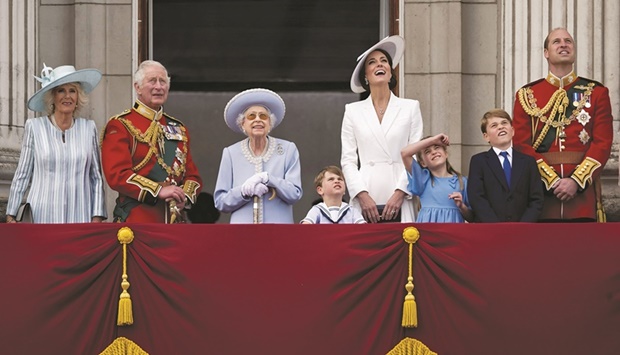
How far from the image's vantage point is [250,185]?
10.2 metres

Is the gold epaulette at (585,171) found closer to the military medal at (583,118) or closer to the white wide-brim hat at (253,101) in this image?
the military medal at (583,118)

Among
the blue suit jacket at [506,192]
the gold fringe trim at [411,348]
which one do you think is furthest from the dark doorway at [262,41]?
the gold fringe trim at [411,348]

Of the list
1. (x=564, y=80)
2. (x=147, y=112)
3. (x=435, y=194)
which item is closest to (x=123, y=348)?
(x=147, y=112)

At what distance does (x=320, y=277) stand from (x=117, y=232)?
1.29m

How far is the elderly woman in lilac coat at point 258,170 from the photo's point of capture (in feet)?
33.8

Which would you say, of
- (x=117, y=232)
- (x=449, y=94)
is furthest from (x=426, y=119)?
(x=117, y=232)

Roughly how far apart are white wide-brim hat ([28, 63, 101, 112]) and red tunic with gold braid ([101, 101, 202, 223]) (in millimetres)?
329

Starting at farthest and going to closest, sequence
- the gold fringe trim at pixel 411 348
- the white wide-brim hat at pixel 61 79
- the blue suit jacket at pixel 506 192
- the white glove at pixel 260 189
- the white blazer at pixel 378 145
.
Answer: the white blazer at pixel 378 145, the white wide-brim hat at pixel 61 79, the white glove at pixel 260 189, the blue suit jacket at pixel 506 192, the gold fringe trim at pixel 411 348

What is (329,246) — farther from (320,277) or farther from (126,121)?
(126,121)

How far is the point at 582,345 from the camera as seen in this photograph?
9547 millimetres

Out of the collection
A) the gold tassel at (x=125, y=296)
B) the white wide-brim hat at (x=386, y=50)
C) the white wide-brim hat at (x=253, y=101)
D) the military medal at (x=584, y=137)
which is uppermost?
the white wide-brim hat at (x=386, y=50)

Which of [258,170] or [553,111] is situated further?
[553,111]

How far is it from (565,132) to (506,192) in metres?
0.78

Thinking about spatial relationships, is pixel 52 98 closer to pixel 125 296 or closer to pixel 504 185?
pixel 125 296
